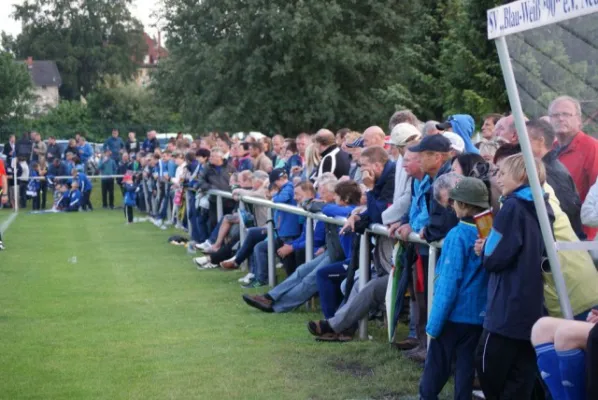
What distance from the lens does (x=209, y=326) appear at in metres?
11.2

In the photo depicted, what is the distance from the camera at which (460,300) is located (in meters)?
7.12

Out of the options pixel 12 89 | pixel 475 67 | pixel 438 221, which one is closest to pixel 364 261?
pixel 438 221

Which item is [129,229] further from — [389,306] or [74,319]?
[389,306]

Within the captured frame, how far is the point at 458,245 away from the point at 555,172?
776mm

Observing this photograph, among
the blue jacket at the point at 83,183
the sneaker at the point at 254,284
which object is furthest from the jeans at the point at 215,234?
the blue jacket at the point at 83,183

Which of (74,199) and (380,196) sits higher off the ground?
(380,196)

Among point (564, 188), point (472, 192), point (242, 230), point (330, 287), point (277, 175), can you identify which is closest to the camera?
point (564, 188)

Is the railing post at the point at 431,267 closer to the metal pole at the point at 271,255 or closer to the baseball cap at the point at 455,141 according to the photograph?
the baseball cap at the point at 455,141

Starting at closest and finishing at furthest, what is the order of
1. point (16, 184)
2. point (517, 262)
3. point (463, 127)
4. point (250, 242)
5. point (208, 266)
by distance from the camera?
point (517, 262), point (463, 127), point (250, 242), point (208, 266), point (16, 184)

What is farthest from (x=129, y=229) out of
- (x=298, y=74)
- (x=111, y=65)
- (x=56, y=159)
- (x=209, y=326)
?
(x=111, y=65)

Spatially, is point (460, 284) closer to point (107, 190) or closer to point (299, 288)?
point (299, 288)

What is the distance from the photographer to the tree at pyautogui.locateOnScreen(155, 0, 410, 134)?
4959 centimetres

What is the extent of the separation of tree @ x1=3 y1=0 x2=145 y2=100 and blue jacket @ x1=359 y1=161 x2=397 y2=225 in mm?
93100

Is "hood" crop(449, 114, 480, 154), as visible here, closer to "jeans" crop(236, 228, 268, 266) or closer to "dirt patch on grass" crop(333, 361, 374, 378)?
"dirt patch on grass" crop(333, 361, 374, 378)
